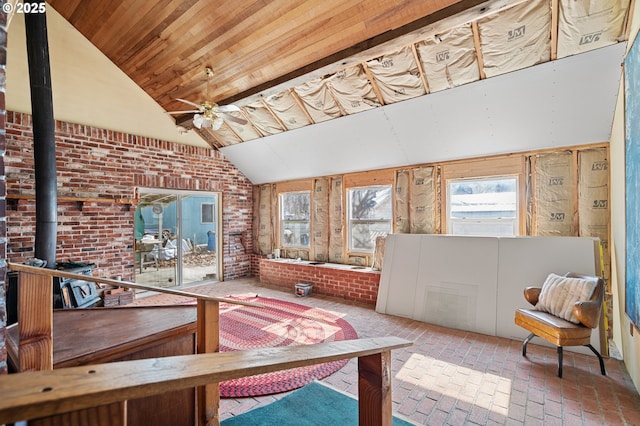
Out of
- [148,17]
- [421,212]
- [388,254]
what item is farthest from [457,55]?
[148,17]

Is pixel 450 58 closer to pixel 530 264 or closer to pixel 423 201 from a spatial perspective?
pixel 423 201

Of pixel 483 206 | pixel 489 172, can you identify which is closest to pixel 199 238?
pixel 483 206

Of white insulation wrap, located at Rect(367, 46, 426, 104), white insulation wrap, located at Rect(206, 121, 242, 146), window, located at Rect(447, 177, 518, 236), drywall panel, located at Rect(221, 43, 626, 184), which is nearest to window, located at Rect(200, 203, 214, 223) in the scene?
white insulation wrap, located at Rect(206, 121, 242, 146)

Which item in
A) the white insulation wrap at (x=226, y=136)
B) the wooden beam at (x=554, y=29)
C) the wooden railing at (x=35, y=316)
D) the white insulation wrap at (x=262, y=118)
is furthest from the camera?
the white insulation wrap at (x=226, y=136)

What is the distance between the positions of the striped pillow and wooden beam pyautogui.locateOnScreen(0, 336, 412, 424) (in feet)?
10.3

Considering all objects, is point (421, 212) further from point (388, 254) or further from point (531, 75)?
point (531, 75)

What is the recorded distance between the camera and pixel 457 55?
3.48 metres

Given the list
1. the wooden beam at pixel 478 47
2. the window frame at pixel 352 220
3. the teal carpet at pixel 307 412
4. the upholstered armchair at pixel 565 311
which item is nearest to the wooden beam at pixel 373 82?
the wooden beam at pixel 478 47

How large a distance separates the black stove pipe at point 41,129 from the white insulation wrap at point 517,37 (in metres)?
4.84

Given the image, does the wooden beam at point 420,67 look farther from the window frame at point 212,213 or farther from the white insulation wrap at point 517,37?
the window frame at point 212,213

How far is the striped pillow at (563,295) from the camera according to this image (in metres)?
2.84

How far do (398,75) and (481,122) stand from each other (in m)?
1.29

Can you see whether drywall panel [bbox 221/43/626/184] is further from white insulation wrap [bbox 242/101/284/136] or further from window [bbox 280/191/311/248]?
window [bbox 280/191/311/248]

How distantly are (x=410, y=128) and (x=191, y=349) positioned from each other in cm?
405
